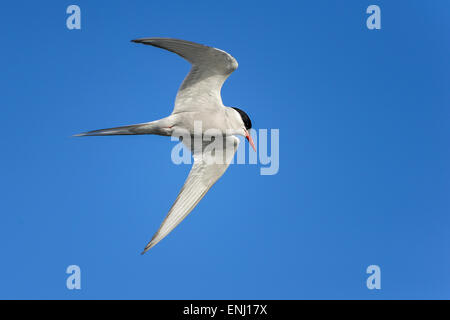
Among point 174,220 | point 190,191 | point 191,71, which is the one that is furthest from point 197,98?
point 174,220

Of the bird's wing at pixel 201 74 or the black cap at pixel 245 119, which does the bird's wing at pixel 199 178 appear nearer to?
the black cap at pixel 245 119

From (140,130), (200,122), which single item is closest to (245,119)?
(200,122)

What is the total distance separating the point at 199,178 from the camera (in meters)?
5.23

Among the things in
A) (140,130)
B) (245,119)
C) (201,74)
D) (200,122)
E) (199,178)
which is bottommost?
(199,178)

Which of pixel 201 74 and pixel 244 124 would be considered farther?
pixel 244 124

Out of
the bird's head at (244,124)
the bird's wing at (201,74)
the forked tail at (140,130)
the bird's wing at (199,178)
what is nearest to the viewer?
the bird's wing at (201,74)

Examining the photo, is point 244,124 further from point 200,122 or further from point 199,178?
point 199,178

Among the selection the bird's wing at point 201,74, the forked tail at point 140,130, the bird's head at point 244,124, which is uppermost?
the bird's wing at point 201,74

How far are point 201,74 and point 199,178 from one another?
1269 mm

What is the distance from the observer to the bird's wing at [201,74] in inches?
169

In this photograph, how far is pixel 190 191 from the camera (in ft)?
16.6

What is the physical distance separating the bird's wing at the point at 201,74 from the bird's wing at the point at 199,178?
623mm

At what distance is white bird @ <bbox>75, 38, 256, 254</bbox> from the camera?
4.47 metres

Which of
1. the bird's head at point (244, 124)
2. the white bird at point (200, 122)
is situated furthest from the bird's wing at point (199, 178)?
the bird's head at point (244, 124)
